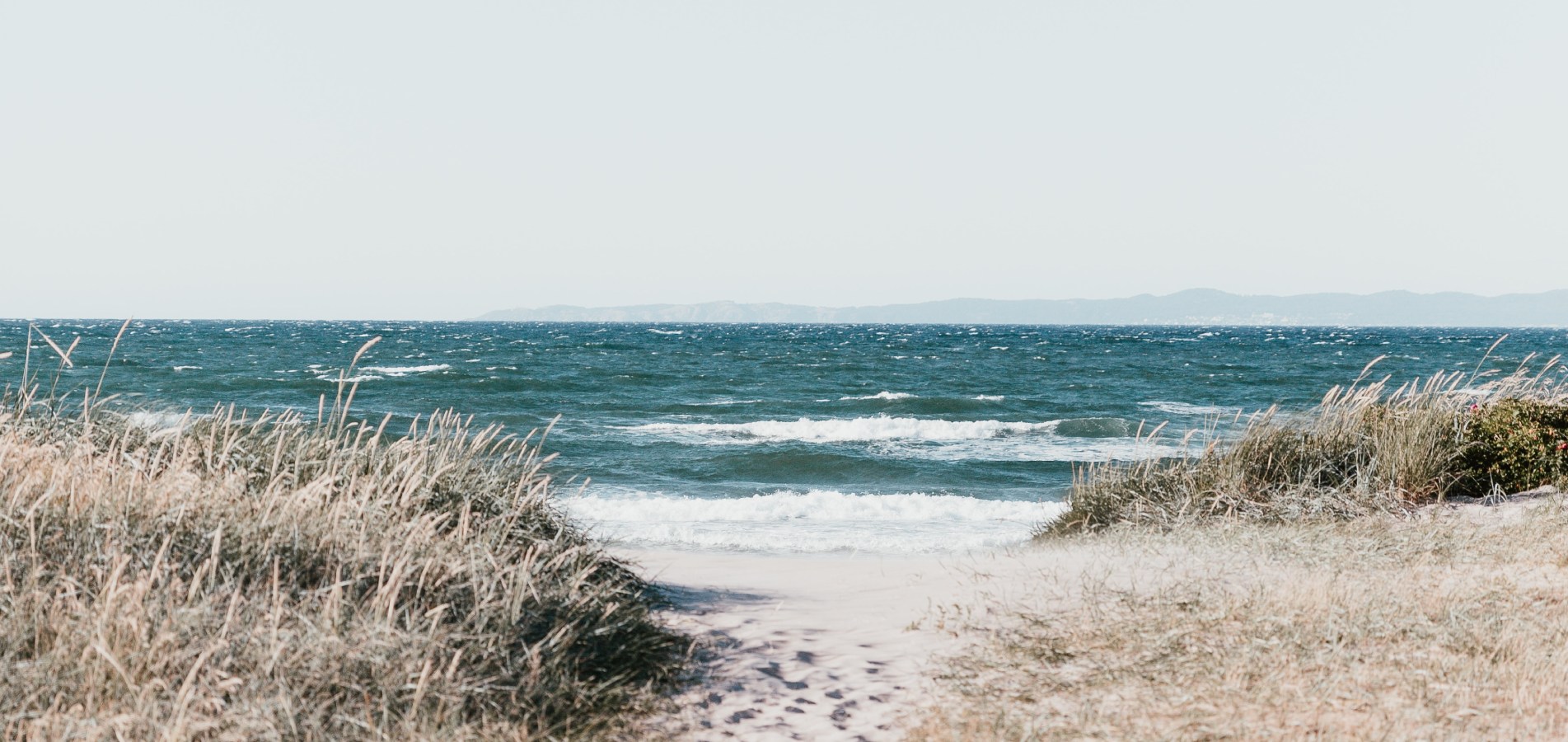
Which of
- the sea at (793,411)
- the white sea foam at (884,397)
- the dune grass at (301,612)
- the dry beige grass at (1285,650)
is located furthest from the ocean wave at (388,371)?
the dry beige grass at (1285,650)

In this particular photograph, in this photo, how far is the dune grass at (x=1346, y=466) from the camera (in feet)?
30.6

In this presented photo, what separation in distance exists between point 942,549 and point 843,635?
5404mm

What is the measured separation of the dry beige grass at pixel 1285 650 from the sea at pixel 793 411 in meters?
1.65

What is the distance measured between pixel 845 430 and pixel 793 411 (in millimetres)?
4660

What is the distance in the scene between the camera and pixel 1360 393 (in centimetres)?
1107

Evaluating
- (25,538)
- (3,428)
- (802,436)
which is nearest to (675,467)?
(802,436)

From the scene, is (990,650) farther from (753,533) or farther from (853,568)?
(753,533)

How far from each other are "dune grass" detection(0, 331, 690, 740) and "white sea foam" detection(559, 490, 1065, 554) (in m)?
6.09

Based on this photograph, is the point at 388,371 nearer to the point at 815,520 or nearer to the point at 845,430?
the point at 845,430

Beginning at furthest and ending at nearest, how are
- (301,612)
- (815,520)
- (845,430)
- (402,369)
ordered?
(402,369)
(845,430)
(815,520)
(301,612)

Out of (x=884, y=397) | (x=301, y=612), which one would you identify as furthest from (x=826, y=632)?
(x=884, y=397)

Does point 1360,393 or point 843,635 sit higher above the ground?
point 1360,393

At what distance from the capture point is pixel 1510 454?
10.9 meters

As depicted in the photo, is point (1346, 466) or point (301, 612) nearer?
point (301, 612)
